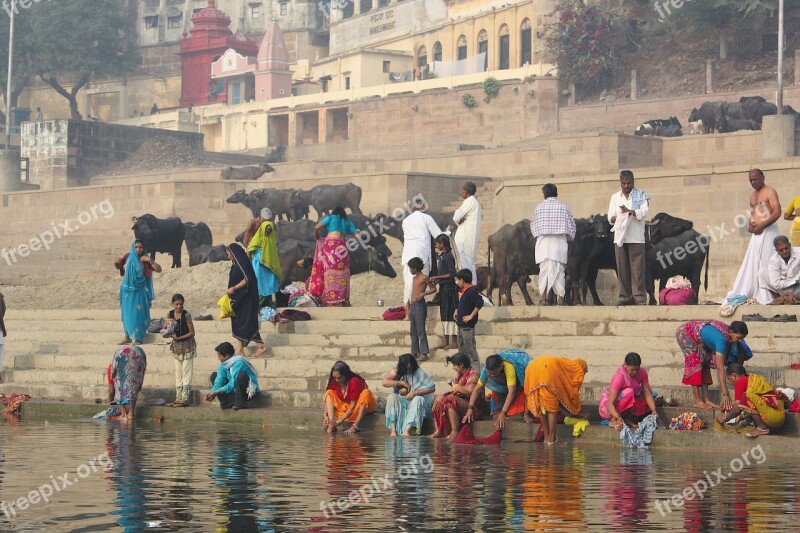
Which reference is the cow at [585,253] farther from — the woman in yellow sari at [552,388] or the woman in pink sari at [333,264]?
the woman in yellow sari at [552,388]

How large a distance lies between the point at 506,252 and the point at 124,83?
54873 mm

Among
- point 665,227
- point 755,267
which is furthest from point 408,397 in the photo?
point 665,227

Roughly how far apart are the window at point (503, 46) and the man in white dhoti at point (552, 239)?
3883 centimetres

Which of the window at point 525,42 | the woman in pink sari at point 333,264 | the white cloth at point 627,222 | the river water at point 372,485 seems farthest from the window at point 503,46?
the river water at point 372,485

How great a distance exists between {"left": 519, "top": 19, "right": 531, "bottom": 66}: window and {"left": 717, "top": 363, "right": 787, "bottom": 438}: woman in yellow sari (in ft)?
138

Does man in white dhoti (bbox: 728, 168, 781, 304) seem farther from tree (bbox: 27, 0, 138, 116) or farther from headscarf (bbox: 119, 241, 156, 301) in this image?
tree (bbox: 27, 0, 138, 116)

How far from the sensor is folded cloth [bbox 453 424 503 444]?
11977 mm

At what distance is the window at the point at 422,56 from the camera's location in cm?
5959

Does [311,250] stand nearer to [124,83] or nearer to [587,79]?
[587,79]

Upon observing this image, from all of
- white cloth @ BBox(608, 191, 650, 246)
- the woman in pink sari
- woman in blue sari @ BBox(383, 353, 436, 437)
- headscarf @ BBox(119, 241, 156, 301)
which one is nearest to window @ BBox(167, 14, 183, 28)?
the woman in pink sari

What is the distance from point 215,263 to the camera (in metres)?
23.2

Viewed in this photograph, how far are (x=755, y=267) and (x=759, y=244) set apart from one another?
9.2 inches

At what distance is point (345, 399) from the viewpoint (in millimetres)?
12898

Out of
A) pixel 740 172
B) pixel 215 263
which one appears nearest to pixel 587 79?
pixel 740 172
